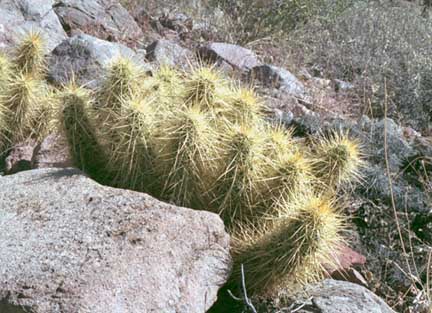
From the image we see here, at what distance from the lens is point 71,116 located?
430 cm

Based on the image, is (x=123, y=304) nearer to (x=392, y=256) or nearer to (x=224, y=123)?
(x=224, y=123)

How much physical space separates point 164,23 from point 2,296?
6.14 meters

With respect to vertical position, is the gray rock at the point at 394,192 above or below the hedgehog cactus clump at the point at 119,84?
below

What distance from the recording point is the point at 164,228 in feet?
11.3

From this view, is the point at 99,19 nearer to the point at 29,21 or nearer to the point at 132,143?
the point at 29,21

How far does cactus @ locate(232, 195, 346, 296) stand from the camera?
3.50 metres

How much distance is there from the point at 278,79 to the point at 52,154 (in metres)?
3.02

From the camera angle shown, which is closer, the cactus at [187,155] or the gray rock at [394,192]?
the cactus at [187,155]

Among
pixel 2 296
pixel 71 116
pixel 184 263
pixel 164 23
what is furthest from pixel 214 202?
pixel 164 23

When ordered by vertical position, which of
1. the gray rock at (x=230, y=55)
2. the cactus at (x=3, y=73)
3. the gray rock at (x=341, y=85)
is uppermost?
the cactus at (x=3, y=73)

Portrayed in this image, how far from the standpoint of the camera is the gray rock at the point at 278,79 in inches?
278

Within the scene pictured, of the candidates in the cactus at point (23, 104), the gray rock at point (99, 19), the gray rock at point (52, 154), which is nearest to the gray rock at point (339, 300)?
the gray rock at point (52, 154)

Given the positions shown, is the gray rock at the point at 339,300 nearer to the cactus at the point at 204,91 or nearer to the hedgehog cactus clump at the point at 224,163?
the hedgehog cactus clump at the point at 224,163

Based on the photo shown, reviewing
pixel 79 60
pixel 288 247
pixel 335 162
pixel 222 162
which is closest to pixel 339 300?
pixel 288 247
